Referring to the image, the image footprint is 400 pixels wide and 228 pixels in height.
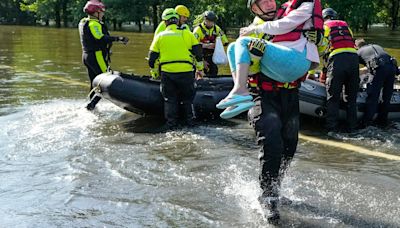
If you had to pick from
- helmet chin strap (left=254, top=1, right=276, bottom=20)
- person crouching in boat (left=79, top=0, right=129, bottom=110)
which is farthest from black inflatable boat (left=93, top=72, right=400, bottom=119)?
helmet chin strap (left=254, top=1, right=276, bottom=20)

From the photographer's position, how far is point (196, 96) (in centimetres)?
823

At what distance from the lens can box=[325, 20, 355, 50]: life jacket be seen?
755 cm

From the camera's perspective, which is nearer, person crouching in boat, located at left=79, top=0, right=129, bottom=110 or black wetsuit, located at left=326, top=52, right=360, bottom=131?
black wetsuit, located at left=326, top=52, right=360, bottom=131

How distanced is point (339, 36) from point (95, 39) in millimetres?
3926

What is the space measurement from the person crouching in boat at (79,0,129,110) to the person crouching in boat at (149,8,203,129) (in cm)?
148

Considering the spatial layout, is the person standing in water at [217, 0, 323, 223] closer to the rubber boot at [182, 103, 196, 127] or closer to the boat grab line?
the boat grab line

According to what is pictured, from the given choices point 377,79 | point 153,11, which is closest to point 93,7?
point 377,79

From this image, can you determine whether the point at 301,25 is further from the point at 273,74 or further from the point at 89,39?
the point at 89,39

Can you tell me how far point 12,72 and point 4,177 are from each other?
9.22 m

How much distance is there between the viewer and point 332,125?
299 inches

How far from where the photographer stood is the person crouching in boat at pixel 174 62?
7445 mm

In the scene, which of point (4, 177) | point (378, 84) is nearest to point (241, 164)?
point (4, 177)

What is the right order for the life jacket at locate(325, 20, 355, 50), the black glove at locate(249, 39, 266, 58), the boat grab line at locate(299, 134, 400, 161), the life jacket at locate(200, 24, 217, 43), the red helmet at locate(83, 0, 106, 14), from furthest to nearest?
the life jacket at locate(200, 24, 217, 43) < the red helmet at locate(83, 0, 106, 14) < the life jacket at locate(325, 20, 355, 50) < the boat grab line at locate(299, 134, 400, 161) < the black glove at locate(249, 39, 266, 58)

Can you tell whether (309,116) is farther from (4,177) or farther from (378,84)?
(4,177)
